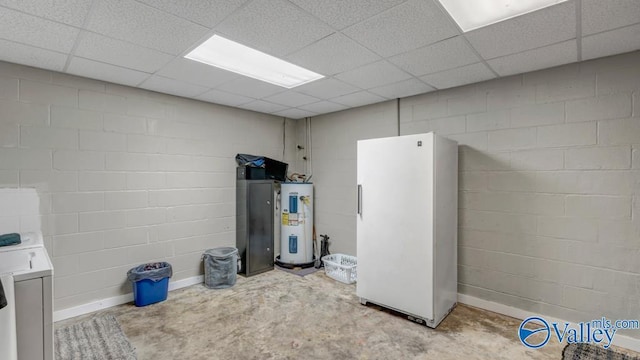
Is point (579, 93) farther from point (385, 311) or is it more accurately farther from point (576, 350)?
point (385, 311)

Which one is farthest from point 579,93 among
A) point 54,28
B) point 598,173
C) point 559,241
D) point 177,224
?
point 177,224

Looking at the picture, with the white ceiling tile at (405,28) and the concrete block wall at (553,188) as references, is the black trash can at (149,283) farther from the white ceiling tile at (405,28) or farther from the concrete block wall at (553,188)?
the concrete block wall at (553,188)

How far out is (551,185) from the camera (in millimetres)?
2801

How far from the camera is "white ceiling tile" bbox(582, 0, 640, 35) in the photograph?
1.78m

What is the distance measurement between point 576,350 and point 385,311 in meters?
1.59

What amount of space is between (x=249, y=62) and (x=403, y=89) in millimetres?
1765

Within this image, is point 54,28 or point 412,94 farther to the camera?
point 412,94

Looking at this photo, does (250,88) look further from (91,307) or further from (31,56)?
(91,307)

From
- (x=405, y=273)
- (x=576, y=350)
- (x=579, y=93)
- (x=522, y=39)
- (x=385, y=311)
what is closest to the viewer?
(x=522, y=39)

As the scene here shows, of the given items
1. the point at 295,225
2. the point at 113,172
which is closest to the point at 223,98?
the point at 113,172

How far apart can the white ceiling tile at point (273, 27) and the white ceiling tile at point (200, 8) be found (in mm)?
61

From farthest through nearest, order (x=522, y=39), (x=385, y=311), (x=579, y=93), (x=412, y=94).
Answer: (x=412, y=94)
(x=385, y=311)
(x=579, y=93)
(x=522, y=39)

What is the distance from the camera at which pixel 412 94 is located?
144 inches

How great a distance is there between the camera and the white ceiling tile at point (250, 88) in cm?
322
